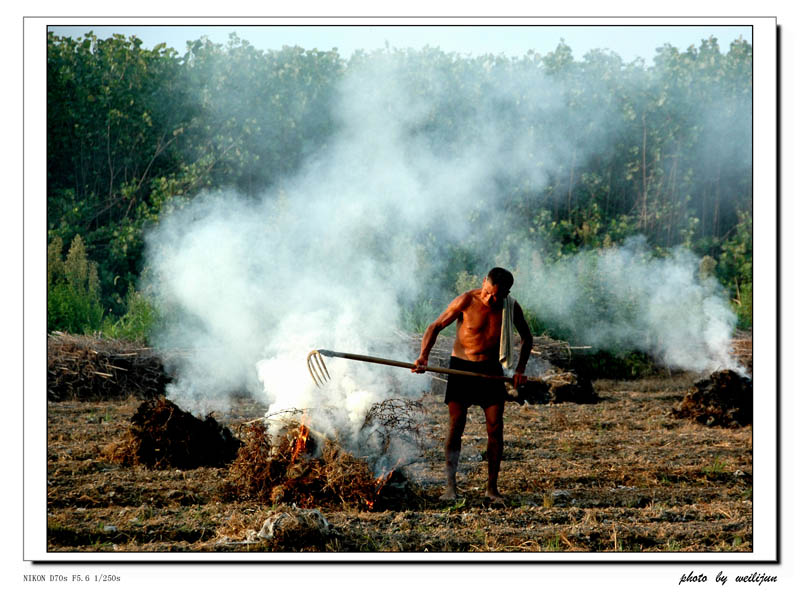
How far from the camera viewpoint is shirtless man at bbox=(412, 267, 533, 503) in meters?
5.80

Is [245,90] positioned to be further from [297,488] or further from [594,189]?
[297,488]

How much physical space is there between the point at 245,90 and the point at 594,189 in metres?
5.31

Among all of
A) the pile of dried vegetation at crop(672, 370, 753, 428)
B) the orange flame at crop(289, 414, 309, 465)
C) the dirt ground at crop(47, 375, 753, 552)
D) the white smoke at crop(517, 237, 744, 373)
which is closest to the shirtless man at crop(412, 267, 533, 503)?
the dirt ground at crop(47, 375, 753, 552)

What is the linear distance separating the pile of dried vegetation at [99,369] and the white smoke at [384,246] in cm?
46

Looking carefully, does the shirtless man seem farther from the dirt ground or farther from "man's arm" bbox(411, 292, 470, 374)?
the dirt ground

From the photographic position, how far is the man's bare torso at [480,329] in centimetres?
584

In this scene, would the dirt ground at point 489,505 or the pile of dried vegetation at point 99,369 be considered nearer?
the dirt ground at point 489,505

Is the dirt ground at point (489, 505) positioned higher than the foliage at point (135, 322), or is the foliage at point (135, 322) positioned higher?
the foliage at point (135, 322)

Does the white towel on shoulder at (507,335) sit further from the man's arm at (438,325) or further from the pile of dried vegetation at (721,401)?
the pile of dried vegetation at (721,401)

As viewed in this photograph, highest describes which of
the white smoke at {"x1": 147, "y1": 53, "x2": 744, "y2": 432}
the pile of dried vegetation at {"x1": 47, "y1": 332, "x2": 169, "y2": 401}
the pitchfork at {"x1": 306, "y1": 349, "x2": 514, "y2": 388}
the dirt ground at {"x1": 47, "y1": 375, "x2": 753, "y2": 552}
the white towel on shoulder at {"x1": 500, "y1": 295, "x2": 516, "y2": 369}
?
the white smoke at {"x1": 147, "y1": 53, "x2": 744, "y2": 432}

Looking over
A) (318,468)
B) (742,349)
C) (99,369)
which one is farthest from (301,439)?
(742,349)

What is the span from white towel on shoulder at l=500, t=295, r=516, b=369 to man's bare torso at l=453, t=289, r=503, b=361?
0.21 feet

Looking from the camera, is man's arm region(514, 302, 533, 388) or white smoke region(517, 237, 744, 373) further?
white smoke region(517, 237, 744, 373)

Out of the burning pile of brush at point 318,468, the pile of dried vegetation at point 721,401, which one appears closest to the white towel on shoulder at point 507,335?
the burning pile of brush at point 318,468
